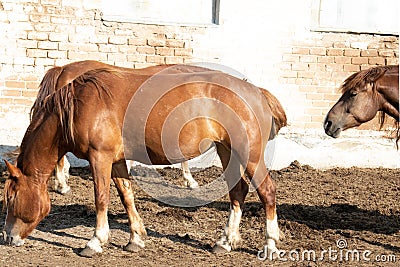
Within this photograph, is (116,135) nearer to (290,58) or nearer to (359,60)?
(290,58)

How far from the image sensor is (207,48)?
991cm

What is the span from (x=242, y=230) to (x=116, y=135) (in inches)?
71.4

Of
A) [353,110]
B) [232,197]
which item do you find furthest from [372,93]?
[232,197]

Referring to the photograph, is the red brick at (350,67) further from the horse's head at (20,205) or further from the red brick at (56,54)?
the horse's head at (20,205)

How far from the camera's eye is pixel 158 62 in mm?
9828

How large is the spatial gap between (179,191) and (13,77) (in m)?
3.28

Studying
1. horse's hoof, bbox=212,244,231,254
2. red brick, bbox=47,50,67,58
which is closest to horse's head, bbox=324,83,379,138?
horse's hoof, bbox=212,244,231,254

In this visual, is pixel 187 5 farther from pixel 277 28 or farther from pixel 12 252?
pixel 12 252

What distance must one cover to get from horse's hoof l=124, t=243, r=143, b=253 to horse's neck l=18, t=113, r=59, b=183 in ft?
3.17

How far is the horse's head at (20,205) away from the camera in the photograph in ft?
17.4

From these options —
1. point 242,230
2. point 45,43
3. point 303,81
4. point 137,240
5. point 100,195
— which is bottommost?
point 242,230

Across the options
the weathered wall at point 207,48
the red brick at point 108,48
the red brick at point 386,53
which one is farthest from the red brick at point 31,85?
the red brick at point 386,53

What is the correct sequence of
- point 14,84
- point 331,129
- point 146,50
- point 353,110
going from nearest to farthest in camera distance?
1. point 353,110
2. point 331,129
3. point 14,84
4. point 146,50

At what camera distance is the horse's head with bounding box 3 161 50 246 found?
530cm
